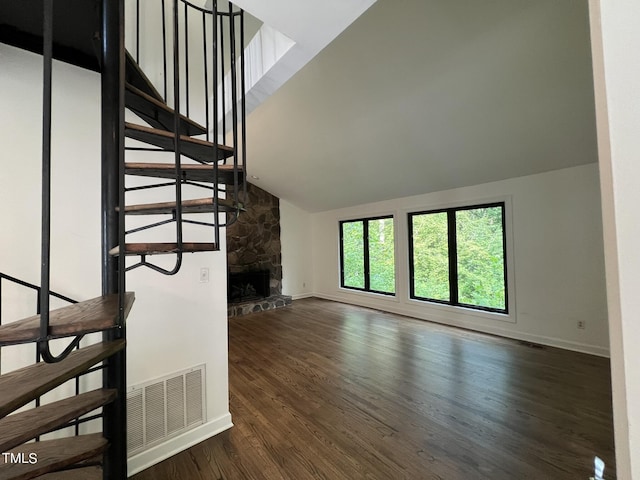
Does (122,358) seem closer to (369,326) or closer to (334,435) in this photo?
(334,435)

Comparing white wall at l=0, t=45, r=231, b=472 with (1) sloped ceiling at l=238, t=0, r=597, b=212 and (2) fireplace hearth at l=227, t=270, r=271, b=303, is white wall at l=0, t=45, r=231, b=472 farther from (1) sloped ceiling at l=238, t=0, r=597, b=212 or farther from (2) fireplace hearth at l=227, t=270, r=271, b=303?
(2) fireplace hearth at l=227, t=270, r=271, b=303

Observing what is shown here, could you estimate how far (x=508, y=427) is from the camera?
79.8 inches

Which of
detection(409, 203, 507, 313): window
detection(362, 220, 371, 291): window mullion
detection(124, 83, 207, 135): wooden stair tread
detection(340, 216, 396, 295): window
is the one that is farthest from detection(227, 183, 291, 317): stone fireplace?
detection(124, 83, 207, 135): wooden stair tread

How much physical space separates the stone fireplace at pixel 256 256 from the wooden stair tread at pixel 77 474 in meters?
4.43

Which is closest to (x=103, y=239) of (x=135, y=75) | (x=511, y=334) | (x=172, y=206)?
(x=172, y=206)

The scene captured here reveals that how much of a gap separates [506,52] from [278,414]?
3505 millimetres

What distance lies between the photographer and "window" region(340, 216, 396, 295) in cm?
561

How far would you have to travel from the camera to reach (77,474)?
1.17 metres

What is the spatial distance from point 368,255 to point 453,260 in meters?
1.93

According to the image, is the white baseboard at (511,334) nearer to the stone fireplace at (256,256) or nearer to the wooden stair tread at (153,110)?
the stone fireplace at (256,256)

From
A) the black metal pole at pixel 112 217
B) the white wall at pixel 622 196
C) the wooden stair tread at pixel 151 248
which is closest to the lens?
the white wall at pixel 622 196

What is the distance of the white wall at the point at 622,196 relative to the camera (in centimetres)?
45

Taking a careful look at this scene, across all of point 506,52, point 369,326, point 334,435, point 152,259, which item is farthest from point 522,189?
point 152,259

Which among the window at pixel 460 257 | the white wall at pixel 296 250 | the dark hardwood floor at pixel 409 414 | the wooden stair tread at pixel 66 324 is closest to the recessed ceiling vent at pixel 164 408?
the dark hardwood floor at pixel 409 414
